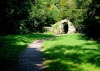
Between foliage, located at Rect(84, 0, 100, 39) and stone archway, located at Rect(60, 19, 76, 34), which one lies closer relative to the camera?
foliage, located at Rect(84, 0, 100, 39)

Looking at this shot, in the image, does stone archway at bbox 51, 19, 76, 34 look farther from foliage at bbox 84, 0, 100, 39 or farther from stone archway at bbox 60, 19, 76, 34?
foliage at bbox 84, 0, 100, 39

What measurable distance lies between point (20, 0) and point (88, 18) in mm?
15238

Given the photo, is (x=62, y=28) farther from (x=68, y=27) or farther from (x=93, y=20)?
(x=93, y=20)

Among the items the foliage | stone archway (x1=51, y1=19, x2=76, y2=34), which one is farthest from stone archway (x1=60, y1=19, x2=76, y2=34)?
the foliage

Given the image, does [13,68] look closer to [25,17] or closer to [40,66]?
[40,66]

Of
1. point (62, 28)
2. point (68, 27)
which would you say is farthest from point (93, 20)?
point (62, 28)

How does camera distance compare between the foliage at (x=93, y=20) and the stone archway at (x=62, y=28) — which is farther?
the stone archway at (x=62, y=28)

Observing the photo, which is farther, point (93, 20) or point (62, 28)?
point (62, 28)

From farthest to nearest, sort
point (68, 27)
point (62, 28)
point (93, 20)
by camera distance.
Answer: point (62, 28) → point (68, 27) → point (93, 20)

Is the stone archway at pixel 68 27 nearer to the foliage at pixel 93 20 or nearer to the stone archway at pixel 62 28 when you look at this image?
the stone archway at pixel 62 28

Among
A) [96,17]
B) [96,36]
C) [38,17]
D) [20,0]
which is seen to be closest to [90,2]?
[96,17]

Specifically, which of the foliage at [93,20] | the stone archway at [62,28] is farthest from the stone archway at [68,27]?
the foliage at [93,20]

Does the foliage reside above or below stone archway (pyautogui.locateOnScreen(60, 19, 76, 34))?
above

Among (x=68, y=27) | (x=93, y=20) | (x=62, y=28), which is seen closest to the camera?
(x=93, y=20)
